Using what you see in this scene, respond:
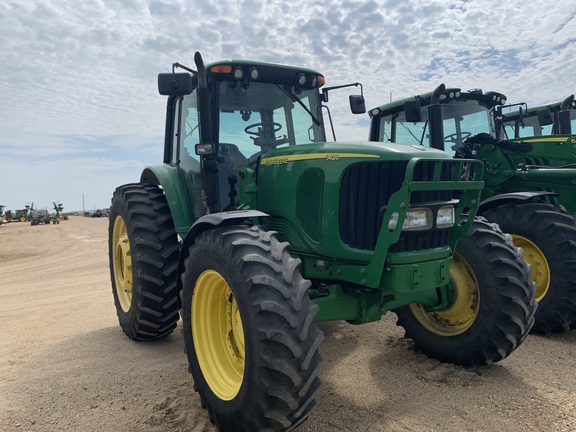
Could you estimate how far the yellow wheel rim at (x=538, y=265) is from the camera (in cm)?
460

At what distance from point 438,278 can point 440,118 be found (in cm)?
345

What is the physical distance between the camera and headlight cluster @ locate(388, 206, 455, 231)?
283cm

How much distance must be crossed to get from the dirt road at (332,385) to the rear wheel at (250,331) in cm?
35

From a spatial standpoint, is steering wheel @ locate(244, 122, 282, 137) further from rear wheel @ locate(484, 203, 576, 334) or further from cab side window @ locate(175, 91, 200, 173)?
rear wheel @ locate(484, 203, 576, 334)

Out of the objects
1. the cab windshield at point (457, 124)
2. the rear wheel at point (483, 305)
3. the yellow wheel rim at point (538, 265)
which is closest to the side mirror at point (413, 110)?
the cab windshield at point (457, 124)

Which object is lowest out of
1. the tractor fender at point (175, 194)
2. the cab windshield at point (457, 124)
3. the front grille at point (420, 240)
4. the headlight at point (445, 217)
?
the front grille at point (420, 240)

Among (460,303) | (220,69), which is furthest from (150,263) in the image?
(460,303)

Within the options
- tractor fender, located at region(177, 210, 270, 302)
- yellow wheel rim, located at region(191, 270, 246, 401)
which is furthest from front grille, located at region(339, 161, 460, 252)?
yellow wheel rim, located at region(191, 270, 246, 401)

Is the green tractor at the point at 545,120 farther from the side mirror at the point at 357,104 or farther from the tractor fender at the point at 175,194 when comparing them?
the tractor fender at the point at 175,194

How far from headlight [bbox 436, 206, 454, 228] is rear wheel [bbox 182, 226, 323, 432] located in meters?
1.09

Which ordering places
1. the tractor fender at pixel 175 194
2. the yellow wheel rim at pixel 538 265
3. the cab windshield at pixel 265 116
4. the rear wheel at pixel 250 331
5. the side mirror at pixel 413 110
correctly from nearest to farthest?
1. the rear wheel at pixel 250 331
2. the cab windshield at pixel 265 116
3. the tractor fender at pixel 175 194
4. the yellow wheel rim at pixel 538 265
5. the side mirror at pixel 413 110

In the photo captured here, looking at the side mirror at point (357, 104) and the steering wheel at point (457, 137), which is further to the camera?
the steering wheel at point (457, 137)

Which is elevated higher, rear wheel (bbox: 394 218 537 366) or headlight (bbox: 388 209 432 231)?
headlight (bbox: 388 209 432 231)

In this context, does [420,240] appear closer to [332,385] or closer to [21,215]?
[332,385]
